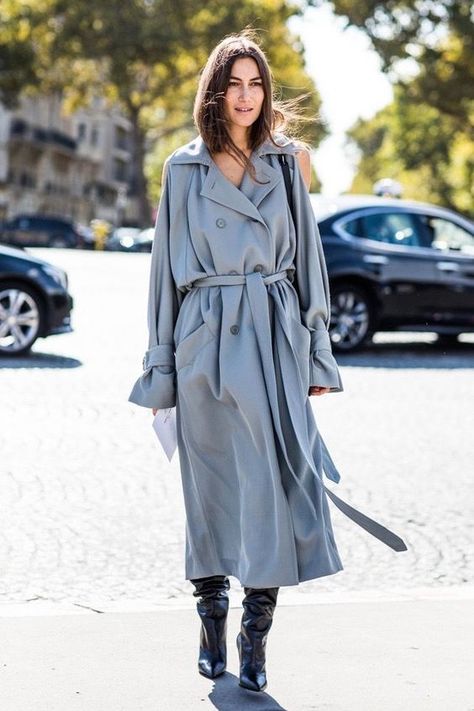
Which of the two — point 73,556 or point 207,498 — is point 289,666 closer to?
point 207,498

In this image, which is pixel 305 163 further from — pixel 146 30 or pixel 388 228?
pixel 146 30

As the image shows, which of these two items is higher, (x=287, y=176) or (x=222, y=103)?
(x=222, y=103)

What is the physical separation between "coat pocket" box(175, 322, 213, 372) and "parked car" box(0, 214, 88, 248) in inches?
2265

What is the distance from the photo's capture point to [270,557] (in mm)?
4031

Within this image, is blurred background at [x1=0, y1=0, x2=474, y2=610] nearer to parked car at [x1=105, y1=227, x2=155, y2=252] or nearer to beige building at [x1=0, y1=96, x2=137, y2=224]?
parked car at [x1=105, y1=227, x2=155, y2=252]

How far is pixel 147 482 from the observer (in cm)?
762

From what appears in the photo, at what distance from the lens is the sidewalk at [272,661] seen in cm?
405

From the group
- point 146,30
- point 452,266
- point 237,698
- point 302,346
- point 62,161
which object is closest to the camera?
point 237,698

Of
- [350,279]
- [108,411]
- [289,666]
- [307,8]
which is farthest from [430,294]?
[307,8]

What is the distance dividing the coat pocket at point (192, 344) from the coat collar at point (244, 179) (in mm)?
355

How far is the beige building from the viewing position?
257 ft

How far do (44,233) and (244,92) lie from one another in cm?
5810

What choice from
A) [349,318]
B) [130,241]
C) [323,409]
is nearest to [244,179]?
[323,409]

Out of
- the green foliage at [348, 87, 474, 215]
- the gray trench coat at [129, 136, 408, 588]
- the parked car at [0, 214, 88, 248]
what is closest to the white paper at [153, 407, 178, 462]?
the gray trench coat at [129, 136, 408, 588]
